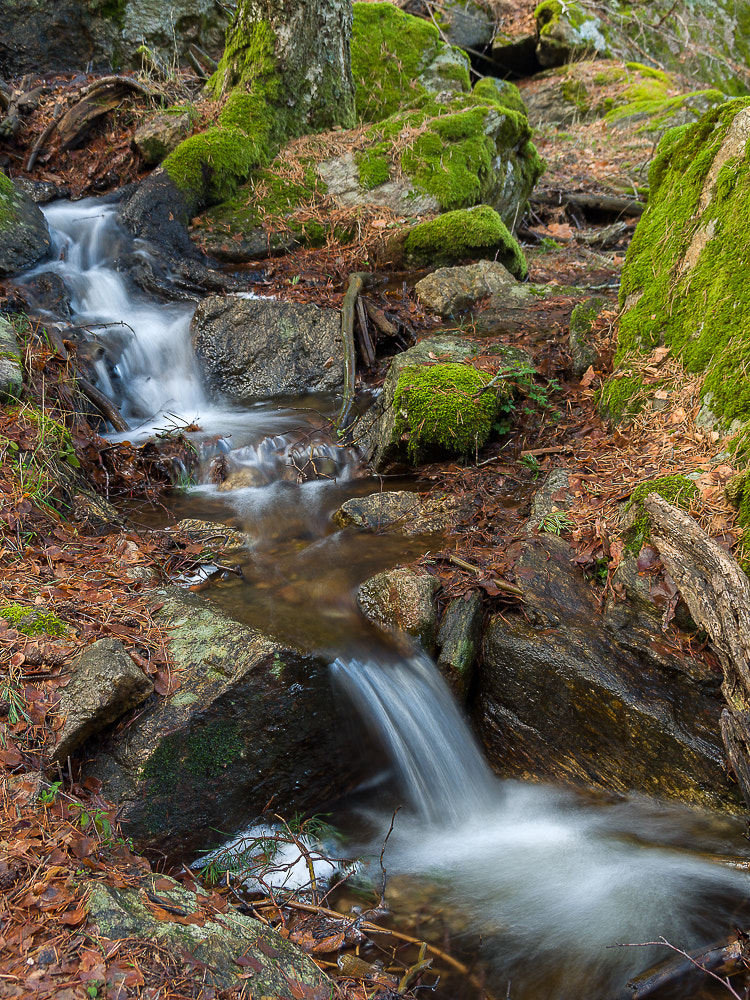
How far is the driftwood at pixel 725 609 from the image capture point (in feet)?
8.61

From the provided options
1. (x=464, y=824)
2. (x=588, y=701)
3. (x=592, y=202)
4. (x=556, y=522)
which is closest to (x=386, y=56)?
(x=592, y=202)

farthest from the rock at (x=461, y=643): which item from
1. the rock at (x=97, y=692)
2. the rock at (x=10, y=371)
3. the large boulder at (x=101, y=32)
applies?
the large boulder at (x=101, y=32)

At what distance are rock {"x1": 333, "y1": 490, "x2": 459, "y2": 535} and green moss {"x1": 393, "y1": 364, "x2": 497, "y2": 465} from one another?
0.52m

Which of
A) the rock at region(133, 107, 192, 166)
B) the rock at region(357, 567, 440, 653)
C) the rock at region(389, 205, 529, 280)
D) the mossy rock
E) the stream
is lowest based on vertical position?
the stream

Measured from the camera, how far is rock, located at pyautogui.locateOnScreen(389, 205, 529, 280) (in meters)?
7.46

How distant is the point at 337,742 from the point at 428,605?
3.02ft

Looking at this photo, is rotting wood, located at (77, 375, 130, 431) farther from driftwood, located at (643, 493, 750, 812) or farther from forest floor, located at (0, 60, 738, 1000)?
driftwood, located at (643, 493, 750, 812)

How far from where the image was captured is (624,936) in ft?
8.42

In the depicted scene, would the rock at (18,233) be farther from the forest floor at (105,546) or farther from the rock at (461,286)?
the rock at (461,286)

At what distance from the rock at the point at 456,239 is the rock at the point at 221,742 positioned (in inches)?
225

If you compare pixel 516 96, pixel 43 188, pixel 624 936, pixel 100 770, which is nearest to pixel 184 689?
pixel 100 770

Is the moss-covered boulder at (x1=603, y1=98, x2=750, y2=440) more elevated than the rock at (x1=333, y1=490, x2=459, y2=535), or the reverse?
the moss-covered boulder at (x1=603, y1=98, x2=750, y2=440)

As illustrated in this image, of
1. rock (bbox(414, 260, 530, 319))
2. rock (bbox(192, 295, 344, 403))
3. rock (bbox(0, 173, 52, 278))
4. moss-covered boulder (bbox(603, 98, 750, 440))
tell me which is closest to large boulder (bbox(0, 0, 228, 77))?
rock (bbox(0, 173, 52, 278))

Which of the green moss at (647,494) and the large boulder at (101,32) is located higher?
the large boulder at (101,32)
